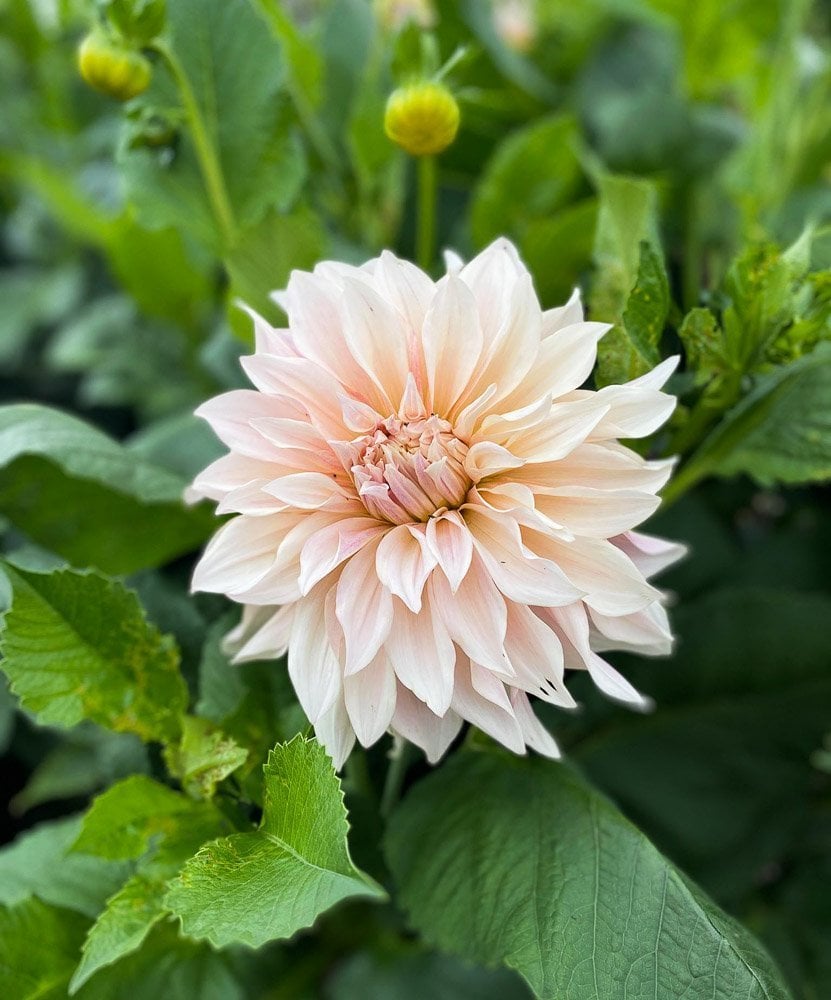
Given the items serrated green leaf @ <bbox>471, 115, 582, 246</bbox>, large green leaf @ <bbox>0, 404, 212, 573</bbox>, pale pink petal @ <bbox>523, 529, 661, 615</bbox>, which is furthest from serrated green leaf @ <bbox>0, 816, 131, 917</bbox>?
serrated green leaf @ <bbox>471, 115, 582, 246</bbox>

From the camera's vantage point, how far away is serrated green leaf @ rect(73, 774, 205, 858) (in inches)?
13.2

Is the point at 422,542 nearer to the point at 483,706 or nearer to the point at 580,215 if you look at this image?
the point at 483,706

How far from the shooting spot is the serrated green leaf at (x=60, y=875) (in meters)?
0.37

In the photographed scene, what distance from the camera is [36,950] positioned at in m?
0.34

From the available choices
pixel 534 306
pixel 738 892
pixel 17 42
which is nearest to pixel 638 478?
pixel 534 306

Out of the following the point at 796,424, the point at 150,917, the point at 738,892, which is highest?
the point at 796,424

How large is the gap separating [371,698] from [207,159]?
0.26m

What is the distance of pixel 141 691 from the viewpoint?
348mm

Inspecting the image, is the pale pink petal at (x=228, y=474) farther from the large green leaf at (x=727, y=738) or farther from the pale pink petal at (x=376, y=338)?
the large green leaf at (x=727, y=738)

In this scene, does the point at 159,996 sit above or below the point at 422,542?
below

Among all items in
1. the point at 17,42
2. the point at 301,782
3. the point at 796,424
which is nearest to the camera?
the point at 301,782

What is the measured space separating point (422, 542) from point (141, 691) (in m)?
0.13

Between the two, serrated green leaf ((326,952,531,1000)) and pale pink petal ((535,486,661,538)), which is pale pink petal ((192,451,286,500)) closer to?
pale pink petal ((535,486,661,538))

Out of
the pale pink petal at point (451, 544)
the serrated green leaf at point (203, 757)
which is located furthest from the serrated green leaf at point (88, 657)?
the pale pink petal at point (451, 544)
